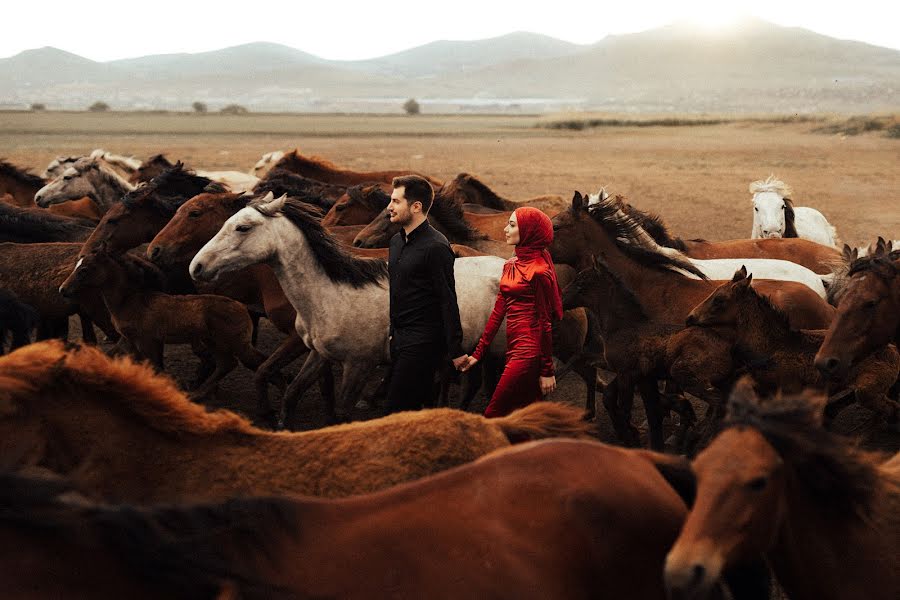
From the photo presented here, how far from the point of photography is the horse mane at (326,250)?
22.6 ft

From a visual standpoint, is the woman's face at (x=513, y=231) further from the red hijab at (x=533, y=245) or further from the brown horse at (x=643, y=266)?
the brown horse at (x=643, y=266)

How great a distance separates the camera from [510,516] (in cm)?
284

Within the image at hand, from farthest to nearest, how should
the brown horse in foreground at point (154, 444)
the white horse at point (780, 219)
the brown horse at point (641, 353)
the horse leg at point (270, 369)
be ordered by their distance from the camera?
the white horse at point (780, 219)
the horse leg at point (270, 369)
the brown horse at point (641, 353)
the brown horse in foreground at point (154, 444)

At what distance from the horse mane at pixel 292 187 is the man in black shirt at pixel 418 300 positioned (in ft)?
16.6

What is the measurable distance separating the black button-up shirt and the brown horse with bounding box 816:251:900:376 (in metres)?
2.24

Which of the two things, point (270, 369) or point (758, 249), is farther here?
point (758, 249)

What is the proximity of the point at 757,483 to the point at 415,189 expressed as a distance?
3086 millimetres

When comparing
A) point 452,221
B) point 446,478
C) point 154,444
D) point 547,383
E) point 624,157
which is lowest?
point 624,157

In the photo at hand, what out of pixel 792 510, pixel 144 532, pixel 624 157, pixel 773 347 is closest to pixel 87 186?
pixel 773 347

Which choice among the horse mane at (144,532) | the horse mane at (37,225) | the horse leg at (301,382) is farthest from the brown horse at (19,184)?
the horse mane at (144,532)

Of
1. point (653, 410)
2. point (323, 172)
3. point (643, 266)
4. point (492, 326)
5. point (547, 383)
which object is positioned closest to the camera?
point (547, 383)

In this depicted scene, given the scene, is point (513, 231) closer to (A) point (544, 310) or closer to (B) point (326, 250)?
(A) point (544, 310)

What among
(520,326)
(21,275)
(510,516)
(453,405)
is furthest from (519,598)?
(21,275)

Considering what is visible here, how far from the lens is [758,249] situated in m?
9.53
